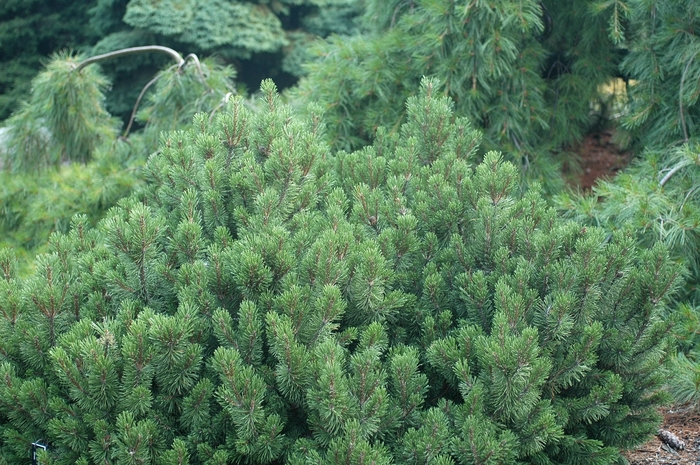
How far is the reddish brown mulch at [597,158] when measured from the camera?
4770 mm

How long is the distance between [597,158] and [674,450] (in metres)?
2.90

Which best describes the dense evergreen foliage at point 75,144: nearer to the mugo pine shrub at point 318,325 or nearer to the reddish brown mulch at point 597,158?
the mugo pine shrub at point 318,325

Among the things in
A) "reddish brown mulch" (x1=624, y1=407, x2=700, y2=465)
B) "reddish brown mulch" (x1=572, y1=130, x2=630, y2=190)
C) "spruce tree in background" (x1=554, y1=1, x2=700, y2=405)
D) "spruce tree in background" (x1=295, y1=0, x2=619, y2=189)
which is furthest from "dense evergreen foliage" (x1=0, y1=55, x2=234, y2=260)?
"reddish brown mulch" (x1=624, y1=407, x2=700, y2=465)

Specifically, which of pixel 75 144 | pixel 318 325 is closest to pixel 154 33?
pixel 75 144

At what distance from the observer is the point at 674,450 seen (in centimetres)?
259

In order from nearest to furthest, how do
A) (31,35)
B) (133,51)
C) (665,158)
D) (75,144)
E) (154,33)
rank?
(665,158), (133,51), (75,144), (154,33), (31,35)

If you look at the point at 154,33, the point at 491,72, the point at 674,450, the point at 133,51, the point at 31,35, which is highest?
the point at 491,72

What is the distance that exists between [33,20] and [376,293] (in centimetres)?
1116

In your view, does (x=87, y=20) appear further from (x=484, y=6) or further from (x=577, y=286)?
(x=577, y=286)

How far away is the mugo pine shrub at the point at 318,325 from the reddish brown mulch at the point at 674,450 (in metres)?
0.39

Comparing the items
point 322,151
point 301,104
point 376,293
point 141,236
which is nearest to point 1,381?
point 141,236

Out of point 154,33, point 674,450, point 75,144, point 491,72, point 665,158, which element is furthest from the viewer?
point 154,33

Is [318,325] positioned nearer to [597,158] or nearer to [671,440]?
[671,440]

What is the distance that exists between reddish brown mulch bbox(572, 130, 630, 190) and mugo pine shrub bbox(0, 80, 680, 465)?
8.26ft
